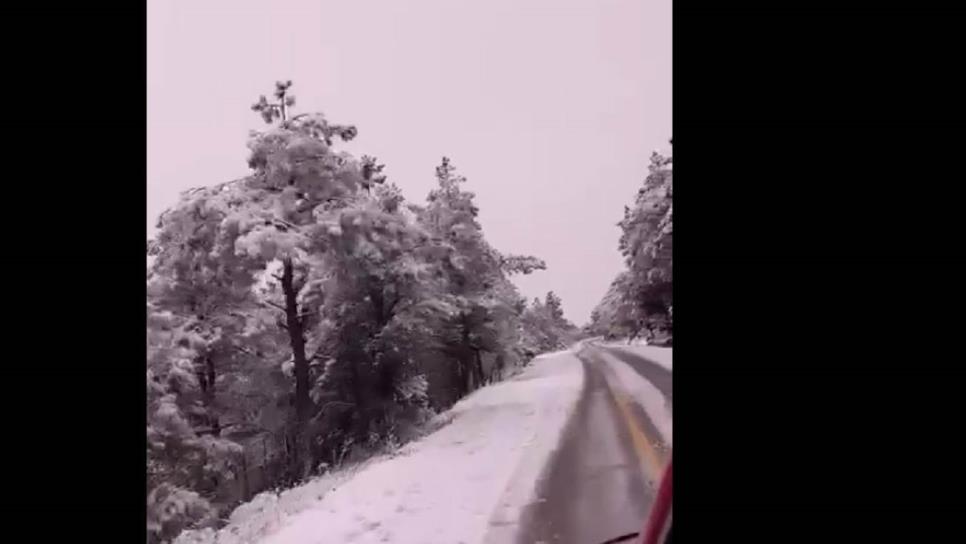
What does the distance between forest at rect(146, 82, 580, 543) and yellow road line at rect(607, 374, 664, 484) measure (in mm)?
572

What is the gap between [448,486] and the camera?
9.84ft

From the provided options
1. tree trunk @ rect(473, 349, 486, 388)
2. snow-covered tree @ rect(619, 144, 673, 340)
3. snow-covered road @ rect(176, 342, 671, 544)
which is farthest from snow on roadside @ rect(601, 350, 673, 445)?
tree trunk @ rect(473, 349, 486, 388)

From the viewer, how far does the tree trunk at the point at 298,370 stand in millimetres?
3242

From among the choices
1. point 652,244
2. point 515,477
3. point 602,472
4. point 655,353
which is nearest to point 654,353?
point 655,353

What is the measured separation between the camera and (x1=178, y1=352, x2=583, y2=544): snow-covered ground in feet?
9.27

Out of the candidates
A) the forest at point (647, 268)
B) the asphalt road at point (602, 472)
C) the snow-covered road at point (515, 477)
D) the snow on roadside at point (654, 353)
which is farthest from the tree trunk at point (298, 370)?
the snow on roadside at point (654, 353)

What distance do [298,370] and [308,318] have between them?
367 millimetres

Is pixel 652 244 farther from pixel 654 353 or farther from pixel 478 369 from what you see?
pixel 478 369

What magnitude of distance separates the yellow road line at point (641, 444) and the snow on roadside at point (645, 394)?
7 cm
